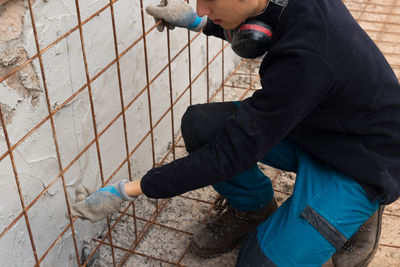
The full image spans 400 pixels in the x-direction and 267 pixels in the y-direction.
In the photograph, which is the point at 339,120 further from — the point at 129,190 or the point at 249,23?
the point at 129,190

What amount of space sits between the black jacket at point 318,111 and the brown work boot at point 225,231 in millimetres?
448

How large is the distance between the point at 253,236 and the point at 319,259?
23cm

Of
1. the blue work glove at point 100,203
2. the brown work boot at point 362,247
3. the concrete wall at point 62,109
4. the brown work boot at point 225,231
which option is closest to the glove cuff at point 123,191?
the blue work glove at point 100,203

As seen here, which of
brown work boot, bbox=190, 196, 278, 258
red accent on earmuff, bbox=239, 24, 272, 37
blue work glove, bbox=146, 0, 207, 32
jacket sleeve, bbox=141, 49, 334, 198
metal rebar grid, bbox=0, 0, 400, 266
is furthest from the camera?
brown work boot, bbox=190, 196, 278, 258

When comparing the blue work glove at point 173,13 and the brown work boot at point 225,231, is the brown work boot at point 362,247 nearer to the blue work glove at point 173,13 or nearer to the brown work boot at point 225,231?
the brown work boot at point 225,231

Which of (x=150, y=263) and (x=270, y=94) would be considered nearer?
(x=270, y=94)

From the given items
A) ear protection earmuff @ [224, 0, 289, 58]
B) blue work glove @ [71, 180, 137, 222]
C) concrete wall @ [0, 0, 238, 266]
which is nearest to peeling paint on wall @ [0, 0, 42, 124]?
concrete wall @ [0, 0, 238, 266]

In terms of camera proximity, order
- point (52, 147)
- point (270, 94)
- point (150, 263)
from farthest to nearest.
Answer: point (150, 263) → point (52, 147) → point (270, 94)

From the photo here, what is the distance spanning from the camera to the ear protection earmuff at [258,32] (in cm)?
158

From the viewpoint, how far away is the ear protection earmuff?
62.0 inches

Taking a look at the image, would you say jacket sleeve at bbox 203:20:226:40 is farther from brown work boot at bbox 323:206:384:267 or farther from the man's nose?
brown work boot at bbox 323:206:384:267

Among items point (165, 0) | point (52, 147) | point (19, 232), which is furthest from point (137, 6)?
point (19, 232)

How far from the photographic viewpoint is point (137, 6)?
2207 mm

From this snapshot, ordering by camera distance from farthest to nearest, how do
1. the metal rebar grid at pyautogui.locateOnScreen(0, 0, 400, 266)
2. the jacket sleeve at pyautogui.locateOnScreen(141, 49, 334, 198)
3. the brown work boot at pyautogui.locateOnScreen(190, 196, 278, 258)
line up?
the brown work boot at pyautogui.locateOnScreen(190, 196, 278, 258), the metal rebar grid at pyautogui.locateOnScreen(0, 0, 400, 266), the jacket sleeve at pyautogui.locateOnScreen(141, 49, 334, 198)
